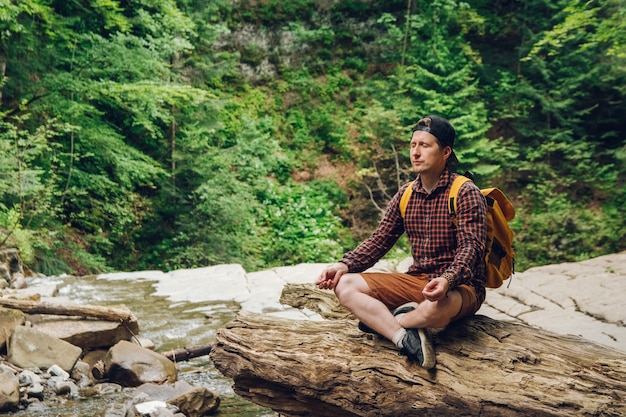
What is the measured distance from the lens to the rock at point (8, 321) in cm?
560

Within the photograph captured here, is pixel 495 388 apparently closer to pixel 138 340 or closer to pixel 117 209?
pixel 138 340

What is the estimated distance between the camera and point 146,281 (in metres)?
11.0

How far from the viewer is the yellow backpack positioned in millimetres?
3305

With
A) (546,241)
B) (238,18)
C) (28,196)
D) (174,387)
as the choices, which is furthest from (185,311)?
(238,18)

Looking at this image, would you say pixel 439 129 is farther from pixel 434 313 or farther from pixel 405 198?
pixel 434 313

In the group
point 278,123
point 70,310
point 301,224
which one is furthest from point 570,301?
point 278,123

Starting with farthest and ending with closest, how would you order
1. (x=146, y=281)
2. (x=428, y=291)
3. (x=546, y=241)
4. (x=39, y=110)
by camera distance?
(x=546, y=241) < (x=39, y=110) < (x=146, y=281) < (x=428, y=291)

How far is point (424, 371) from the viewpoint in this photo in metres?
3.24

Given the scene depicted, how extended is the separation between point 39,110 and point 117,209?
2.84m

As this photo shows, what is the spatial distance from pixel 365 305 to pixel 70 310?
162 inches

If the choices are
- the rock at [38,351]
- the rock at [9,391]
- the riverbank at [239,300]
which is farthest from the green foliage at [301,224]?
the rock at [9,391]

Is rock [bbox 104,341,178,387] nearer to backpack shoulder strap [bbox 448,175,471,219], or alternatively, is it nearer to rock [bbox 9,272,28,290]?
backpack shoulder strap [bbox 448,175,471,219]

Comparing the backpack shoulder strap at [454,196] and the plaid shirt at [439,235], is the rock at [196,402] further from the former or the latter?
the backpack shoulder strap at [454,196]

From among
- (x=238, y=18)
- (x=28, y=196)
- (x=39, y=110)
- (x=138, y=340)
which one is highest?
(x=238, y=18)
